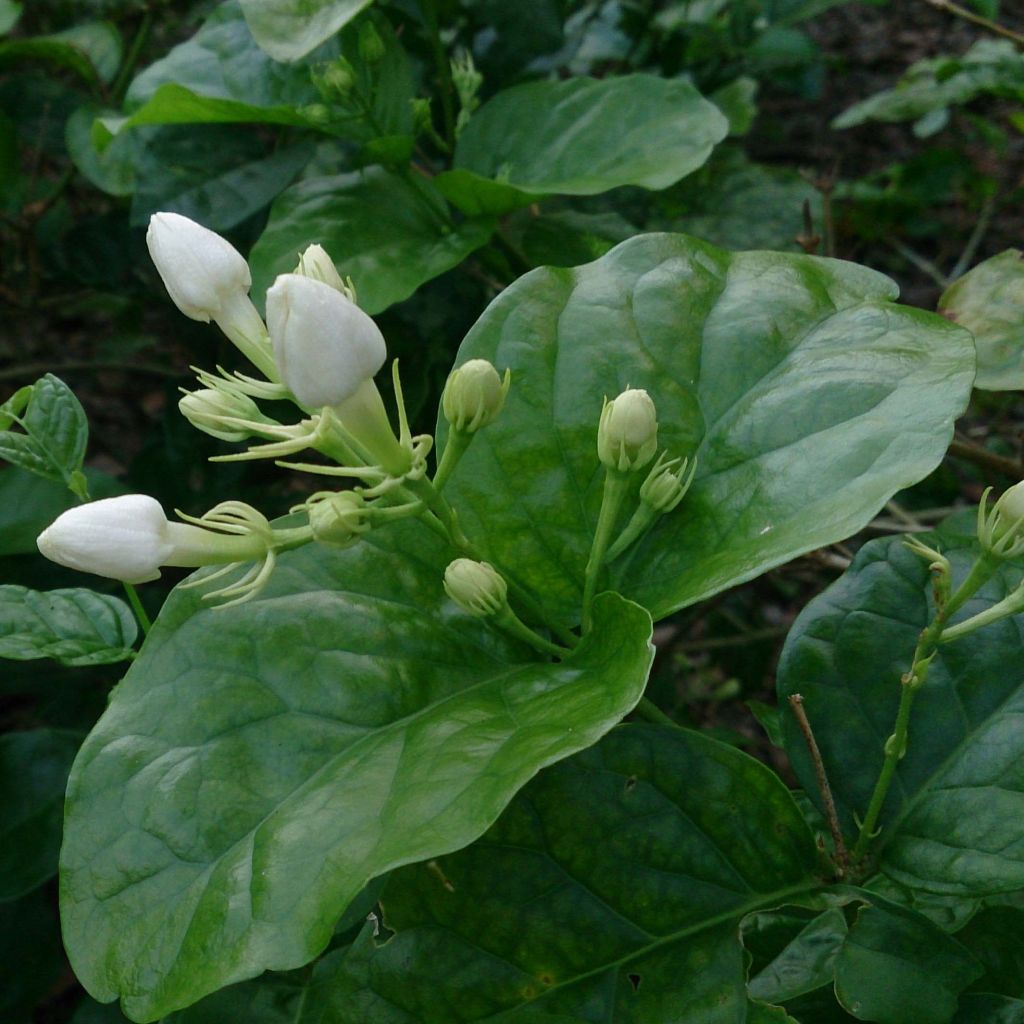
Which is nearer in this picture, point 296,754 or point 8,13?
point 296,754

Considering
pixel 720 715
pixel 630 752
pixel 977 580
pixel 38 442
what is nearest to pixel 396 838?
pixel 630 752

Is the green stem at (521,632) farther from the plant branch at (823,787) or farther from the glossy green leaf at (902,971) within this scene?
the glossy green leaf at (902,971)

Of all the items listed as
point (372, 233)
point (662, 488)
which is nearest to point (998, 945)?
point (662, 488)

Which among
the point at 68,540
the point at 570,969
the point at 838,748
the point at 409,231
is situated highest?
the point at 68,540

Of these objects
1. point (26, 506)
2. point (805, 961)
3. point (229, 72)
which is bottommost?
point (26, 506)

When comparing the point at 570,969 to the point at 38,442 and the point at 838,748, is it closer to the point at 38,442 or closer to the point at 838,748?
the point at 838,748

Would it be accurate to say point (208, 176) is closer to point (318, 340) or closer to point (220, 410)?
point (220, 410)

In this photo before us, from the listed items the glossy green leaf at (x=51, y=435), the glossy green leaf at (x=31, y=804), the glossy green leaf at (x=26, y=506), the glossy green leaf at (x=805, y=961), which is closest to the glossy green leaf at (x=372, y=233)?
the glossy green leaf at (x=51, y=435)

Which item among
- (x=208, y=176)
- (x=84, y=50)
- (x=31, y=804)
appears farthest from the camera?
(x=84, y=50)
